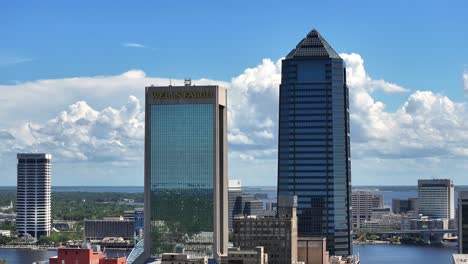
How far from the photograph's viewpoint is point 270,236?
15288 centimetres

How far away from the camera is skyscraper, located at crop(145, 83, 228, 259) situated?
5502 inches

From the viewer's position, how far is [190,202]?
5517 inches

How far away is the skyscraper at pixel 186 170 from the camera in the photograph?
139750 millimetres

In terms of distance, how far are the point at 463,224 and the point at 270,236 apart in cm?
4977

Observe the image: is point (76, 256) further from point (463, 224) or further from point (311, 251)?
point (463, 224)

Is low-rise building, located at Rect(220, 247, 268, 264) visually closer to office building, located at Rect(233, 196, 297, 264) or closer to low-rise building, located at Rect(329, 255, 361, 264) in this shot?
office building, located at Rect(233, 196, 297, 264)

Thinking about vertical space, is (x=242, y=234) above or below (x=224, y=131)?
below

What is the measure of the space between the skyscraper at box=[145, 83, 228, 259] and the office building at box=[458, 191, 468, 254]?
5795 centimetres

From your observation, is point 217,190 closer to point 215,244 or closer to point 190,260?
point 215,244

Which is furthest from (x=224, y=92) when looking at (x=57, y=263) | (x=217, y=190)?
(x=57, y=263)

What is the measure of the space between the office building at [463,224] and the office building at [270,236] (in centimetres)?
4180

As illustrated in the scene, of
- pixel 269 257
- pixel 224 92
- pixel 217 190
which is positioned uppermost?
pixel 224 92

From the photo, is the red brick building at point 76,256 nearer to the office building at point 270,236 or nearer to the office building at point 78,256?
the office building at point 78,256

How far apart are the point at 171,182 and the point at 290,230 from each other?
2199cm
